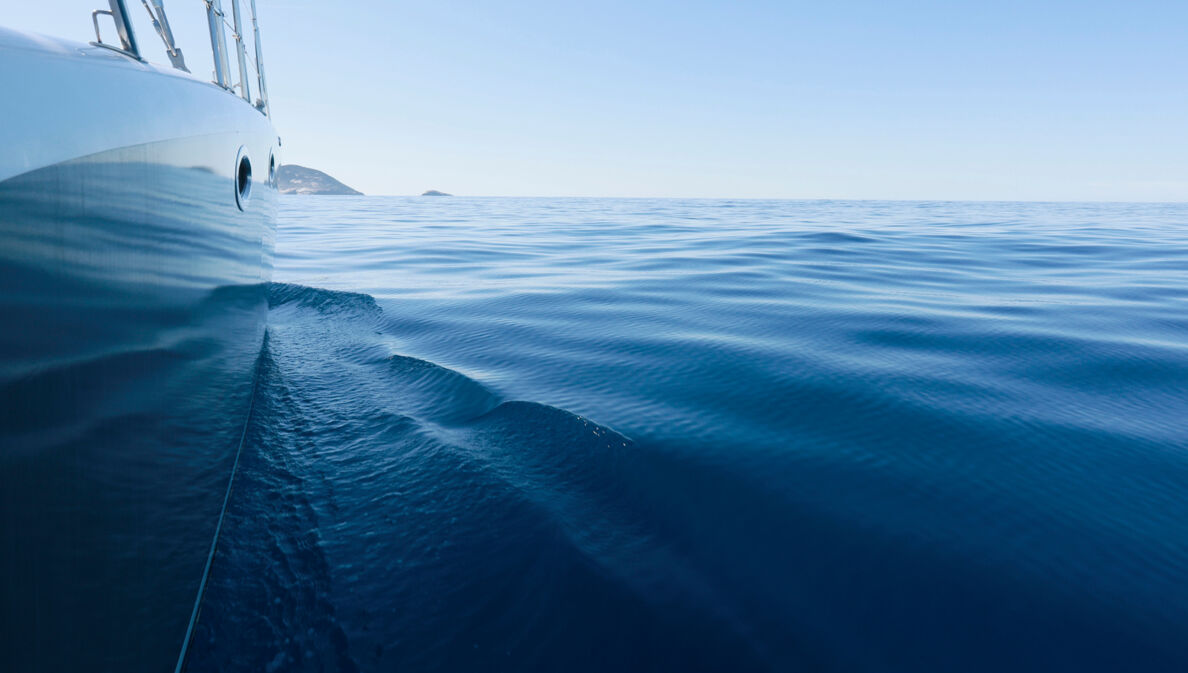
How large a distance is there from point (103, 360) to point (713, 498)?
69.5 inches

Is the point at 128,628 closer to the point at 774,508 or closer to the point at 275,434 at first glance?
the point at 275,434

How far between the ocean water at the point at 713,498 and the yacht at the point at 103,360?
1.31 ft

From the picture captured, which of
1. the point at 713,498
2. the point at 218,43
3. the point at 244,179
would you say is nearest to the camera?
the point at 713,498

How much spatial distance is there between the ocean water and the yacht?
0.40m

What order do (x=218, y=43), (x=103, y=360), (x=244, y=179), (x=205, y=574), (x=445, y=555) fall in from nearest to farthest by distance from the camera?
(x=103, y=360) < (x=205, y=574) < (x=445, y=555) < (x=244, y=179) < (x=218, y=43)

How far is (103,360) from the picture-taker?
3.17 ft

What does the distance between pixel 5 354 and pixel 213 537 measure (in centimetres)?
122

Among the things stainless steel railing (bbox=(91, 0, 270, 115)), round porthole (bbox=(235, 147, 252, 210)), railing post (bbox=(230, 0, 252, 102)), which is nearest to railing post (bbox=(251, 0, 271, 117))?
stainless steel railing (bbox=(91, 0, 270, 115))

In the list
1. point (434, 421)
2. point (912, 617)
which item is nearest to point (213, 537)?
point (434, 421)

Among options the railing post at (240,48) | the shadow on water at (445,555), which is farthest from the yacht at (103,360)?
the railing post at (240,48)

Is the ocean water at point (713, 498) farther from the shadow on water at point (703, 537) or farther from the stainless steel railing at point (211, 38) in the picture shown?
the stainless steel railing at point (211, 38)

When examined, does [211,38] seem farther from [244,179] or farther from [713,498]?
[713,498]

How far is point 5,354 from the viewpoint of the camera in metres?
0.69

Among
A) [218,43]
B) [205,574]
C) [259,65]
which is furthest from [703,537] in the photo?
[259,65]
